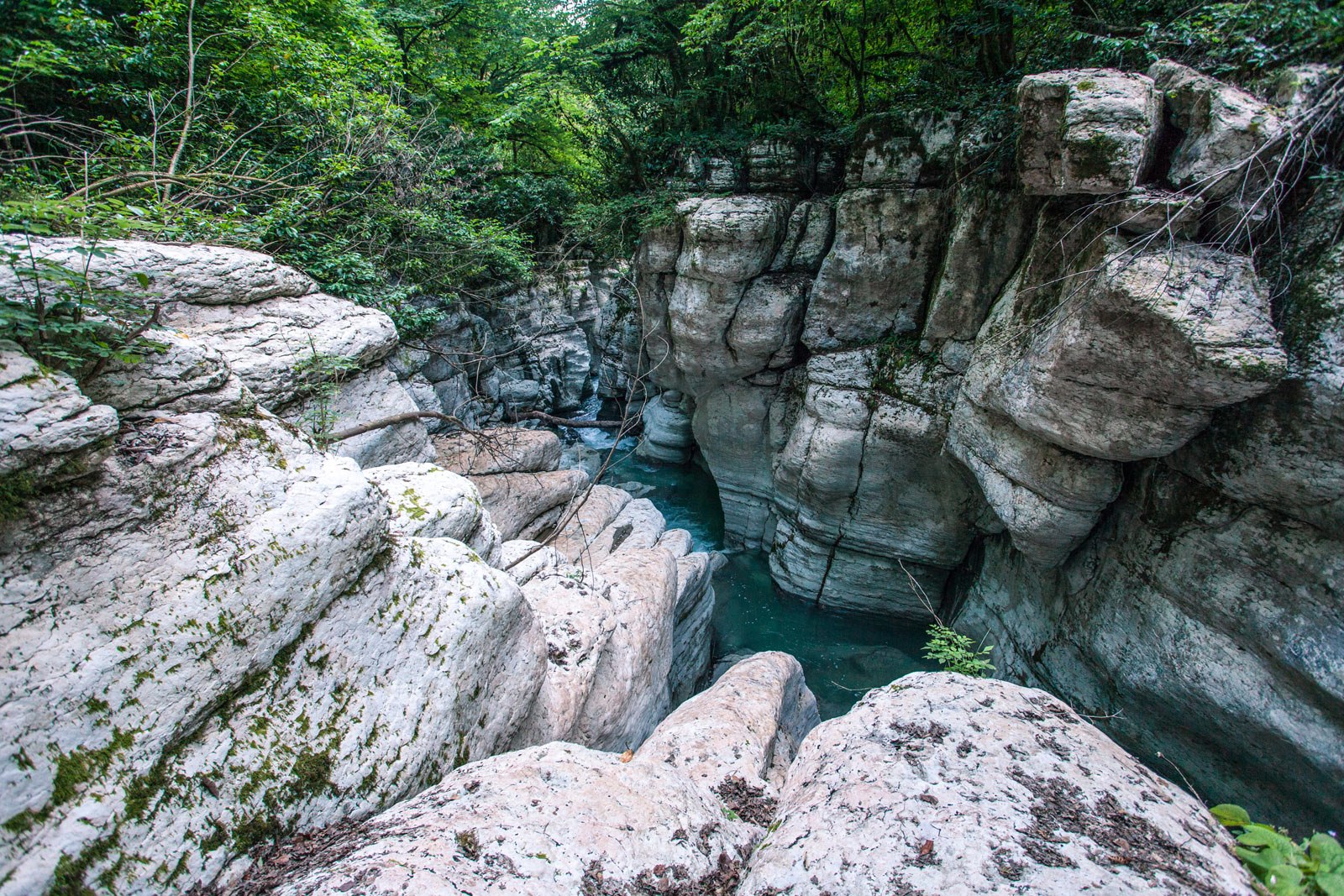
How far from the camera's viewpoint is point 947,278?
26.6 ft

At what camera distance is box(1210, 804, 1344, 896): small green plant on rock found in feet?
6.18

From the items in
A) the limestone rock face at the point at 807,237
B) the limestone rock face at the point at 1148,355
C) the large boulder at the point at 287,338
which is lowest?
the large boulder at the point at 287,338

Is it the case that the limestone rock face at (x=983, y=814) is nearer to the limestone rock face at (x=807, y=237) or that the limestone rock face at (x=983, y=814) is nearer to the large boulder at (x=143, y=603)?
the large boulder at (x=143, y=603)

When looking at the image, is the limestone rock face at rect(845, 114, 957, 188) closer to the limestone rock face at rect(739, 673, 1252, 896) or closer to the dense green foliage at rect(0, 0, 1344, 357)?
the dense green foliage at rect(0, 0, 1344, 357)

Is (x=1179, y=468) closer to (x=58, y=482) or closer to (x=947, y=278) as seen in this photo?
(x=947, y=278)

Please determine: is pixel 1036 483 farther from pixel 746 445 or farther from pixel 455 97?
pixel 455 97

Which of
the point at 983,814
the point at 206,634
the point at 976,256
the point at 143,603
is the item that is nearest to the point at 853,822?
the point at 983,814

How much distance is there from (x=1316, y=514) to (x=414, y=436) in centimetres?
893

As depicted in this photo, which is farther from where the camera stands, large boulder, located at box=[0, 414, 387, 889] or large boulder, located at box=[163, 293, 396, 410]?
large boulder, located at box=[163, 293, 396, 410]

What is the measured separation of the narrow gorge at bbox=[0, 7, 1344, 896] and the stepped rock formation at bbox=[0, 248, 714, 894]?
0.01m

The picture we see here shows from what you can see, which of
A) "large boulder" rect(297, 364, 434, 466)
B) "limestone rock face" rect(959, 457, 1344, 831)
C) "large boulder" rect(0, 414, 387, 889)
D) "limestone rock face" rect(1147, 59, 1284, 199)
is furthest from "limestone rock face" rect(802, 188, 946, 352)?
"large boulder" rect(0, 414, 387, 889)

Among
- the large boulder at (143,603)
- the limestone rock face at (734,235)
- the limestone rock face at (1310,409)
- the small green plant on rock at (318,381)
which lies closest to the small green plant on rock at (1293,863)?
the limestone rock face at (1310,409)

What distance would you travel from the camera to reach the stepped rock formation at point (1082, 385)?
4.46 metres

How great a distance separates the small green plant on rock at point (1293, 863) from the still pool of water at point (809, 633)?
19.6 feet
